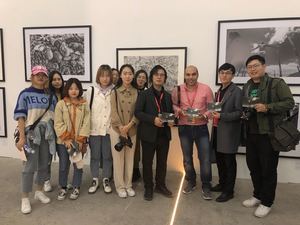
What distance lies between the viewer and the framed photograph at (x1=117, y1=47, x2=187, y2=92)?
12.3 ft

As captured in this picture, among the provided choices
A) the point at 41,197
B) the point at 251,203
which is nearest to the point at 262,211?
the point at 251,203

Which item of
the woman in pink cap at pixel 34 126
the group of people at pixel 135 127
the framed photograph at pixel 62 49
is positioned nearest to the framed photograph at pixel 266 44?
the group of people at pixel 135 127

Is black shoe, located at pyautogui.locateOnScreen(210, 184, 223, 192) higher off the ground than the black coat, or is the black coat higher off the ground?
the black coat

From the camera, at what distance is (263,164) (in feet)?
8.78

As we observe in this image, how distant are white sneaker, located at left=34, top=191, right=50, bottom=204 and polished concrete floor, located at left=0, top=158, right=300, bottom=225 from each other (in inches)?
1.9

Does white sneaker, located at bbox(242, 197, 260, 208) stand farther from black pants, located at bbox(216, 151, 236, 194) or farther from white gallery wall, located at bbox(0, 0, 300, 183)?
white gallery wall, located at bbox(0, 0, 300, 183)

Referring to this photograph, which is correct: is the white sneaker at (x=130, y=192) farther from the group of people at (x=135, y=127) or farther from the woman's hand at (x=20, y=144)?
the woman's hand at (x=20, y=144)

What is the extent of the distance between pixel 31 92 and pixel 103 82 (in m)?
0.76

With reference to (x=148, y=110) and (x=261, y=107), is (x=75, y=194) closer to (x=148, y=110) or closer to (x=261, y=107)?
(x=148, y=110)

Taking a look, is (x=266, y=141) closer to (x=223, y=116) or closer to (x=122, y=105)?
(x=223, y=116)

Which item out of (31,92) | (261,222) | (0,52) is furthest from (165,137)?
(0,52)

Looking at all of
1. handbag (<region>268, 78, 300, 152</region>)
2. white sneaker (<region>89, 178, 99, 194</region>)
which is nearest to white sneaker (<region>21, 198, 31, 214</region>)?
white sneaker (<region>89, 178, 99, 194</region>)

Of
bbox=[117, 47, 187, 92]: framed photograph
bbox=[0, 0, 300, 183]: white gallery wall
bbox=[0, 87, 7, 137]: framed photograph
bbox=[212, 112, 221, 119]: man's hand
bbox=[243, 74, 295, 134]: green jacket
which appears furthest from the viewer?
bbox=[0, 87, 7, 137]: framed photograph

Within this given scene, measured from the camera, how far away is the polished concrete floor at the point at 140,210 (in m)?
2.63
